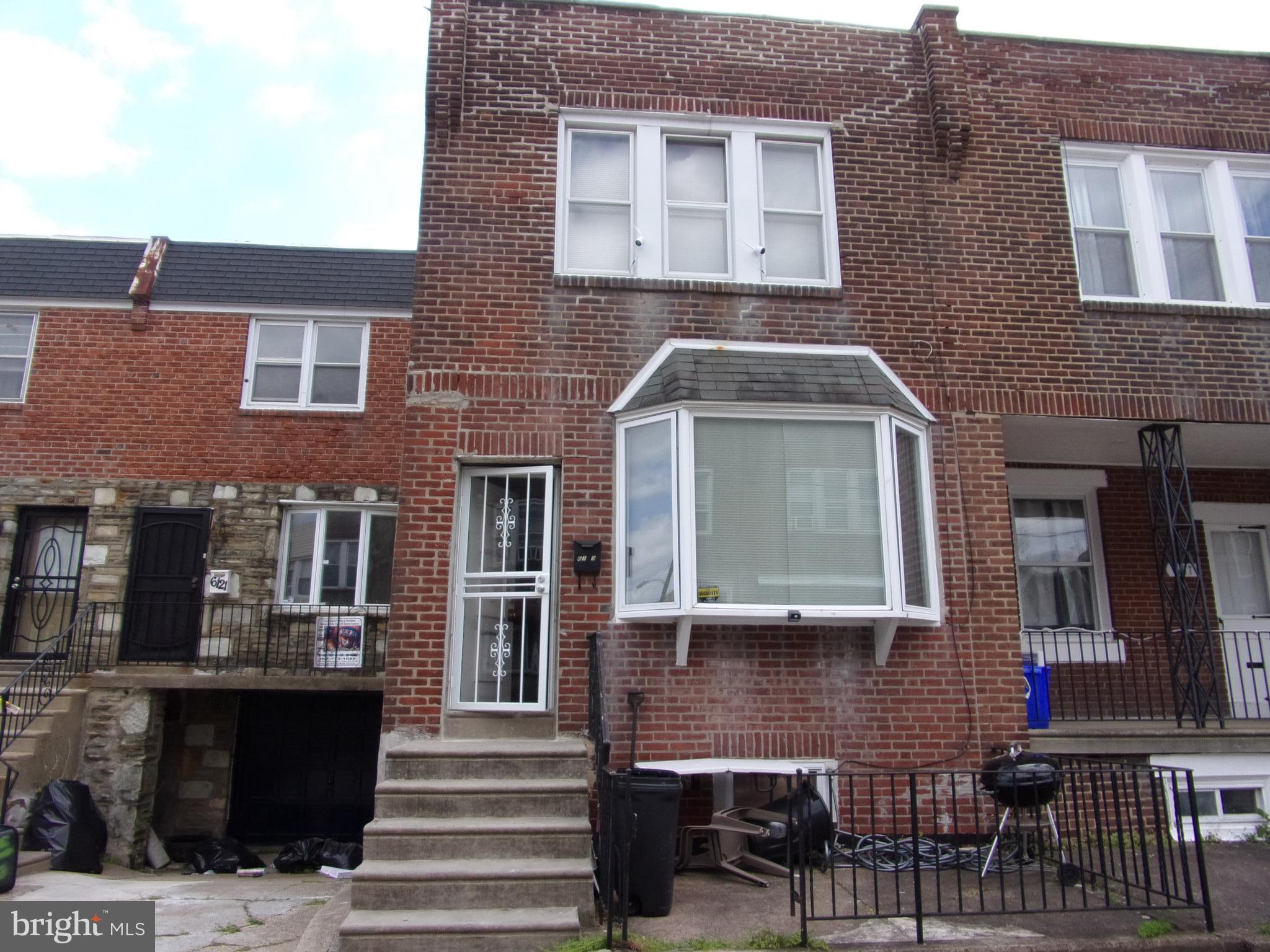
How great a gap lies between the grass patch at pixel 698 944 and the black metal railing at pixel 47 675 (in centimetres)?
733

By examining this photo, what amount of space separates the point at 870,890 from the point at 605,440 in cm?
381

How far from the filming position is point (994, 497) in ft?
24.6

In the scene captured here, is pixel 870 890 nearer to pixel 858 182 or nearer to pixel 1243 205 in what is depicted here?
pixel 858 182

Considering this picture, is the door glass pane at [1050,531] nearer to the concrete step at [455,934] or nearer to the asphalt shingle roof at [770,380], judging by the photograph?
the asphalt shingle roof at [770,380]

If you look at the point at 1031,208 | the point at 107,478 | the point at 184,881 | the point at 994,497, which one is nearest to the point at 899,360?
the point at 994,497

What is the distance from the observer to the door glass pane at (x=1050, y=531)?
9297mm

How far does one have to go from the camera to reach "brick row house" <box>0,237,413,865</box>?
11.6 metres

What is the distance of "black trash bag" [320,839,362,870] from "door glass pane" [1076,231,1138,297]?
987 cm

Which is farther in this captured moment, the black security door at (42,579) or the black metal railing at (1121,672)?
the black security door at (42,579)

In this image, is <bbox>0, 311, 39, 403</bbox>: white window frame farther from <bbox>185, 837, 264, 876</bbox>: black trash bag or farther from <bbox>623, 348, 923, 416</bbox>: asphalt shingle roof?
<bbox>623, 348, 923, 416</bbox>: asphalt shingle roof

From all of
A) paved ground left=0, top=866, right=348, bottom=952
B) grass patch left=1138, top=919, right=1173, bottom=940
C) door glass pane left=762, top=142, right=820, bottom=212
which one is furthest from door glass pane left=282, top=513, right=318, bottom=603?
grass patch left=1138, top=919, right=1173, bottom=940

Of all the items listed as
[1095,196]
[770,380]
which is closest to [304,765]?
[770,380]

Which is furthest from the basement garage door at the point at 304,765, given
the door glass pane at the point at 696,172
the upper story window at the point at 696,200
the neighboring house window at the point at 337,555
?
the door glass pane at the point at 696,172

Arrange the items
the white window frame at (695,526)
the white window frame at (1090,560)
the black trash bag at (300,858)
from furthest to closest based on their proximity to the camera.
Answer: the black trash bag at (300,858) → the white window frame at (1090,560) → the white window frame at (695,526)
